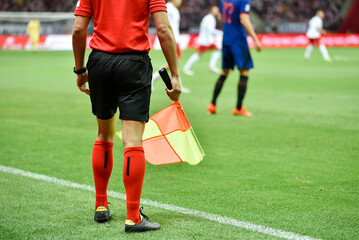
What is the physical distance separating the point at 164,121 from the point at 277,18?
44645 mm

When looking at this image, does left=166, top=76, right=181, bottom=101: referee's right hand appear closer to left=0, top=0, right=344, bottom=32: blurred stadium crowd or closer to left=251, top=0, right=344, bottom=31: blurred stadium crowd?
left=0, top=0, right=344, bottom=32: blurred stadium crowd

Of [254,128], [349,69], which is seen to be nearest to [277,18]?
[349,69]

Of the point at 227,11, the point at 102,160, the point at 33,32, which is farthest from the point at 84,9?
the point at 33,32

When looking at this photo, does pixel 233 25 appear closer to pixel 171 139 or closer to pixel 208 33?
pixel 171 139

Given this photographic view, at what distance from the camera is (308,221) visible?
434 cm

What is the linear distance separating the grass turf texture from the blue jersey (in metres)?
1.43

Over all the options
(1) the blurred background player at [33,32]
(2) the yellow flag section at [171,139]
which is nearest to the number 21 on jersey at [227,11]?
(2) the yellow flag section at [171,139]

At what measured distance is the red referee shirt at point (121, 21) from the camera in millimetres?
3967

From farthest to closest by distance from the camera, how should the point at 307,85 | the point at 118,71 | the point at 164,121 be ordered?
the point at 307,85 < the point at 164,121 < the point at 118,71

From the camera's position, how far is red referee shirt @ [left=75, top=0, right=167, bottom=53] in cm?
397

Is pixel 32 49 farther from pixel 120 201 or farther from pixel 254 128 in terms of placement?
pixel 120 201

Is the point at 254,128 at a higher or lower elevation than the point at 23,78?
higher

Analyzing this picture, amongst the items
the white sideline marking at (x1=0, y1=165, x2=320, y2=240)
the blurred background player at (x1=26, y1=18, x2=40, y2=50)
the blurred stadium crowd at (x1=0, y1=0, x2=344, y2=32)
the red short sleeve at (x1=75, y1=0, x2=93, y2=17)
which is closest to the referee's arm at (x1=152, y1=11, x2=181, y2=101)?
the red short sleeve at (x1=75, y1=0, x2=93, y2=17)

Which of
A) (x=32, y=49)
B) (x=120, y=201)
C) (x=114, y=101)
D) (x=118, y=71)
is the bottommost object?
(x=32, y=49)
